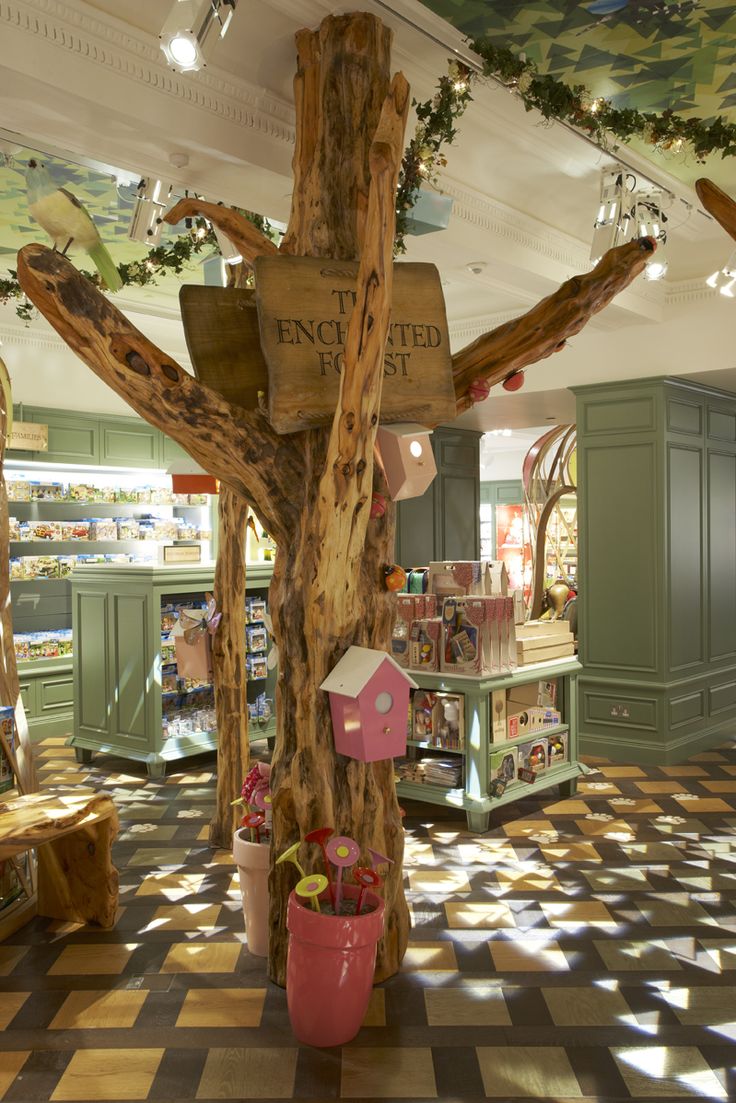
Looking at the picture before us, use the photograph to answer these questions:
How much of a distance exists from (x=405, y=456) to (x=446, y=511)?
570cm

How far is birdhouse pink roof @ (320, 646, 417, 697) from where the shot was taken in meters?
2.80

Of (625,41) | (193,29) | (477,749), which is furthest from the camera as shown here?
(477,749)

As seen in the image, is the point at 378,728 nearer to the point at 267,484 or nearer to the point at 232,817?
the point at 267,484

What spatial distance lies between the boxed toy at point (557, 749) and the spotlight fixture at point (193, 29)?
13.0 ft

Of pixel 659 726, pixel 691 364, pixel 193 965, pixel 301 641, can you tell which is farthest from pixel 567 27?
pixel 659 726

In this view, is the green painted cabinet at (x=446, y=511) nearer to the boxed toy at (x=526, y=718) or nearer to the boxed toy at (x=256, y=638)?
the boxed toy at (x=256, y=638)

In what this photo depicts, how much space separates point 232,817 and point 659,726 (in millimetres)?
3271

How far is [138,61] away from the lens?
10.0 feet

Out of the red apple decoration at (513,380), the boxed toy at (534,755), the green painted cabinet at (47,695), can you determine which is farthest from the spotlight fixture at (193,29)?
the green painted cabinet at (47,695)

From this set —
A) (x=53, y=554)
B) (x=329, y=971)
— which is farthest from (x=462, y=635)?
(x=53, y=554)

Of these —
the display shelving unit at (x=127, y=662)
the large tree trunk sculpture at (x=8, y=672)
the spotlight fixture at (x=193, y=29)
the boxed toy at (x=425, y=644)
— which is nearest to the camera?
the spotlight fixture at (x=193, y=29)

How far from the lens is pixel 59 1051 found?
2.72m

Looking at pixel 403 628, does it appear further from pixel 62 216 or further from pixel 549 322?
pixel 62 216

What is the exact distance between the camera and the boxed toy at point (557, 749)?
5.13 m
